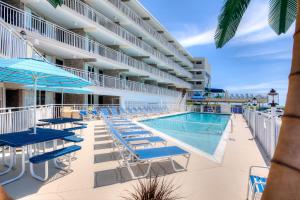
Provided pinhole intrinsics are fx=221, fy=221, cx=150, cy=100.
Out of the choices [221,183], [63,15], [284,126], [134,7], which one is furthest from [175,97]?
[284,126]

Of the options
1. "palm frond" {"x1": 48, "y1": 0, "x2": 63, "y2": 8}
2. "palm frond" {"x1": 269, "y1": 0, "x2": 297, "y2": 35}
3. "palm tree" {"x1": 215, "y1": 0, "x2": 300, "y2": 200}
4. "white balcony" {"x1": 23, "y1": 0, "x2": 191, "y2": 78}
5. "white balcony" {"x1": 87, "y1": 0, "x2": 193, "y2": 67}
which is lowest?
"palm tree" {"x1": 215, "y1": 0, "x2": 300, "y2": 200}

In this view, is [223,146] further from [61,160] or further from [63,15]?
[63,15]

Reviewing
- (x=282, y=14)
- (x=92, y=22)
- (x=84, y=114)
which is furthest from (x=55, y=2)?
(x=92, y=22)

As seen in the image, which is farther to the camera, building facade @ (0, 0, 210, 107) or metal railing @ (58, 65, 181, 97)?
metal railing @ (58, 65, 181, 97)

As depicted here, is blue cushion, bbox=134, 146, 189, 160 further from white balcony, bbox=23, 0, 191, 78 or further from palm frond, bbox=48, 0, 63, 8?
white balcony, bbox=23, 0, 191, 78

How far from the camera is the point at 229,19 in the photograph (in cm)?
357

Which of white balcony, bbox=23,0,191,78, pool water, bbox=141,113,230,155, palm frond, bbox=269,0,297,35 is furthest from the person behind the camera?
white balcony, bbox=23,0,191,78

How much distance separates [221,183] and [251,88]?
46.4 metres

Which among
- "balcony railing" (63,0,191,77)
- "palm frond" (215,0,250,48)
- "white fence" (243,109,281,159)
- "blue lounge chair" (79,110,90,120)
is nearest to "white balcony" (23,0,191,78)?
"balcony railing" (63,0,191,77)

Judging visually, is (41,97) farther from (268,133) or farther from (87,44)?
(268,133)

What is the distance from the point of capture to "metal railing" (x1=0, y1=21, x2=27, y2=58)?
801 cm

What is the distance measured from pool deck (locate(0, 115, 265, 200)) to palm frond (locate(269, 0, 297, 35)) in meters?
3.09

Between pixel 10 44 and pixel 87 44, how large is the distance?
1077cm

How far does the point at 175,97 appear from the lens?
4312 cm
